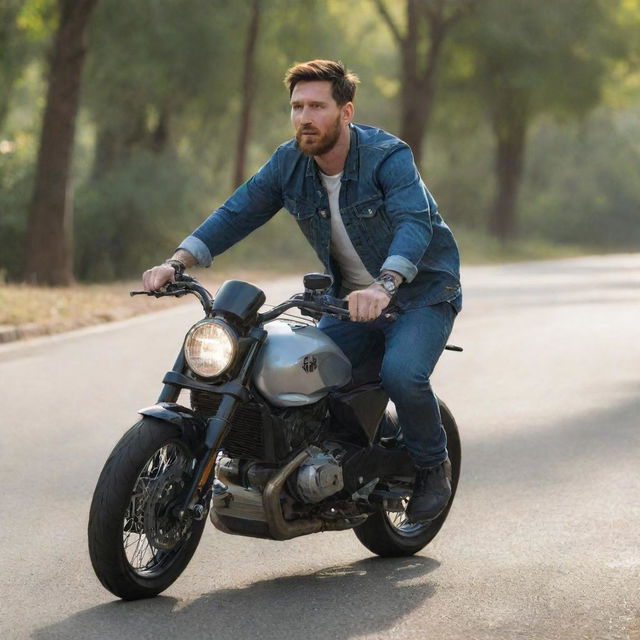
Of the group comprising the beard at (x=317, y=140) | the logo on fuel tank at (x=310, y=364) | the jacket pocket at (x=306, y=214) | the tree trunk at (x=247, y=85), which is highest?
the tree trunk at (x=247, y=85)

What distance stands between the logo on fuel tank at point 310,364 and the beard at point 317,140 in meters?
0.76

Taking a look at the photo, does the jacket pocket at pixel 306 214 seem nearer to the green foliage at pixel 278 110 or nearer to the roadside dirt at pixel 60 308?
the roadside dirt at pixel 60 308

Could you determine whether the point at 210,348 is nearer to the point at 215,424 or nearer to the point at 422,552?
the point at 215,424

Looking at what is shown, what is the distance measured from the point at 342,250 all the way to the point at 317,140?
1.55 feet

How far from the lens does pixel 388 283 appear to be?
495 cm

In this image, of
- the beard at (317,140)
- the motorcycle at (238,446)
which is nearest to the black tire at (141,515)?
the motorcycle at (238,446)

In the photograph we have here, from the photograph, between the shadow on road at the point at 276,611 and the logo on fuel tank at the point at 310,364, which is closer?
the shadow on road at the point at 276,611

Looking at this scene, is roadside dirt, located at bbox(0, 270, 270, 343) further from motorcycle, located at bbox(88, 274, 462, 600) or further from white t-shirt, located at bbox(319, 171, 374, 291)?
motorcycle, located at bbox(88, 274, 462, 600)

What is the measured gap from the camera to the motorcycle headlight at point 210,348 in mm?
4785

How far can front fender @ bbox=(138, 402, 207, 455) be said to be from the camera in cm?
480

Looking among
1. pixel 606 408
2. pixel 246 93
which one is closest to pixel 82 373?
pixel 606 408

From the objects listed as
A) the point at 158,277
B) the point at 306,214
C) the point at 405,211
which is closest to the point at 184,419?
the point at 158,277

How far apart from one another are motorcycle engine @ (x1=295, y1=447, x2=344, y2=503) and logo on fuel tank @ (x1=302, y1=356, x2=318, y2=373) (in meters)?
0.32

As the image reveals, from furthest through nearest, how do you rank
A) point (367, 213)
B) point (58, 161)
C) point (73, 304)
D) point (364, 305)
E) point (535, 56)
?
point (535, 56)
point (58, 161)
point (73, 304)
point (367, 213)
point (364, 305)
